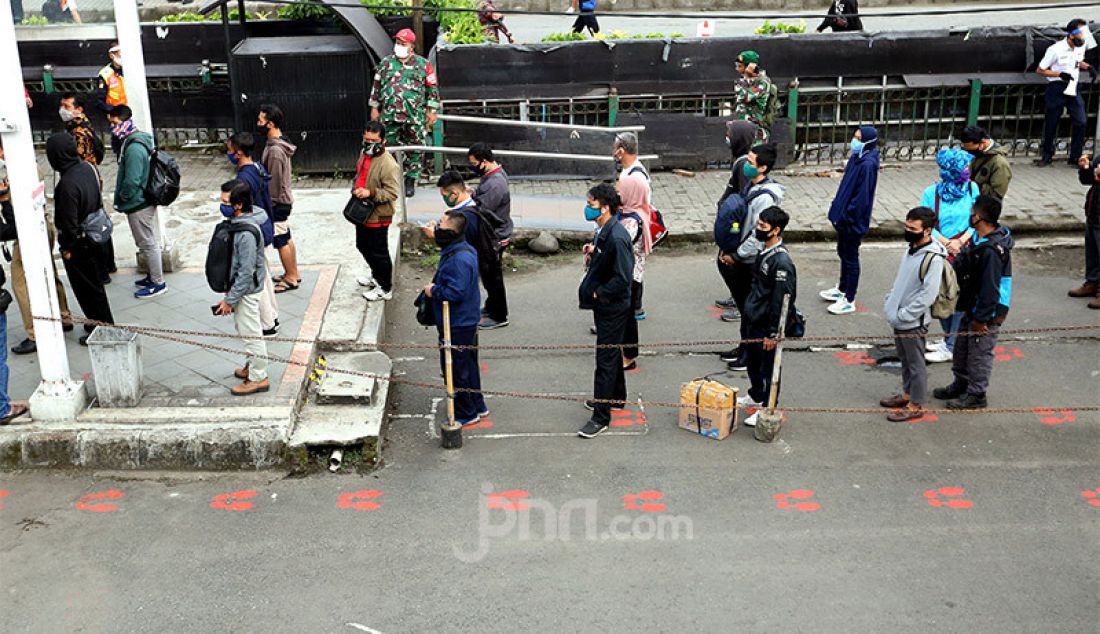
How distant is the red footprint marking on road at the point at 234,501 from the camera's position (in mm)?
7047

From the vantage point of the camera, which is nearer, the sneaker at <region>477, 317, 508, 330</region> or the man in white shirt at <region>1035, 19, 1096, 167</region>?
the sneaker at <region>477, 317, 508, 330</region>

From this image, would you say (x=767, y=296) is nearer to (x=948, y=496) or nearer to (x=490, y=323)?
(x=948, y=496)

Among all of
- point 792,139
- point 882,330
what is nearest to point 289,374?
point 882,330

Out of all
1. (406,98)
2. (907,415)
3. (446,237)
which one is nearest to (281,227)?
(446,237)

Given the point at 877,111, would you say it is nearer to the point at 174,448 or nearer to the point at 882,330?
the point at 882,330

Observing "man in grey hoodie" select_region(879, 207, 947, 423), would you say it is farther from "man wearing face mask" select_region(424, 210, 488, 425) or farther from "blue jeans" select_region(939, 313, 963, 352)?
"man wearing face mask" select_region(424, 210, 488, 425)

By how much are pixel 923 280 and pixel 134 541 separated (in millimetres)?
5583

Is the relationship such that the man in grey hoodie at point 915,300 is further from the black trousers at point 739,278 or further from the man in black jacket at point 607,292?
the man in black jacket at point 607,292

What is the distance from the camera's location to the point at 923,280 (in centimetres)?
777

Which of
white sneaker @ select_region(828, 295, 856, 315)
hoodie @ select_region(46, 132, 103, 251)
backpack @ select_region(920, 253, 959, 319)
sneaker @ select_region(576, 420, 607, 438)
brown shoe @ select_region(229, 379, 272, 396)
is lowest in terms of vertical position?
sneaker @ select_region(576, 420, 607, 438)

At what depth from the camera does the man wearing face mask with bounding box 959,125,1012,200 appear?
9531 mm

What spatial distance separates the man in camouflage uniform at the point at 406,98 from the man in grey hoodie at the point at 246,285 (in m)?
5.36

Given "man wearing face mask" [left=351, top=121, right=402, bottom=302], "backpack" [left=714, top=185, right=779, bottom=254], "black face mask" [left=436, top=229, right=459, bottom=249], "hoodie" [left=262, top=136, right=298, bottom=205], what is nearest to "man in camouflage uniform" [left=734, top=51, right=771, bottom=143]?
"backpack" [left=714, top=185, right=779, bottom=254]

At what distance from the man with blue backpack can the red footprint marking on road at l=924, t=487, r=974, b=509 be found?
2273mm
